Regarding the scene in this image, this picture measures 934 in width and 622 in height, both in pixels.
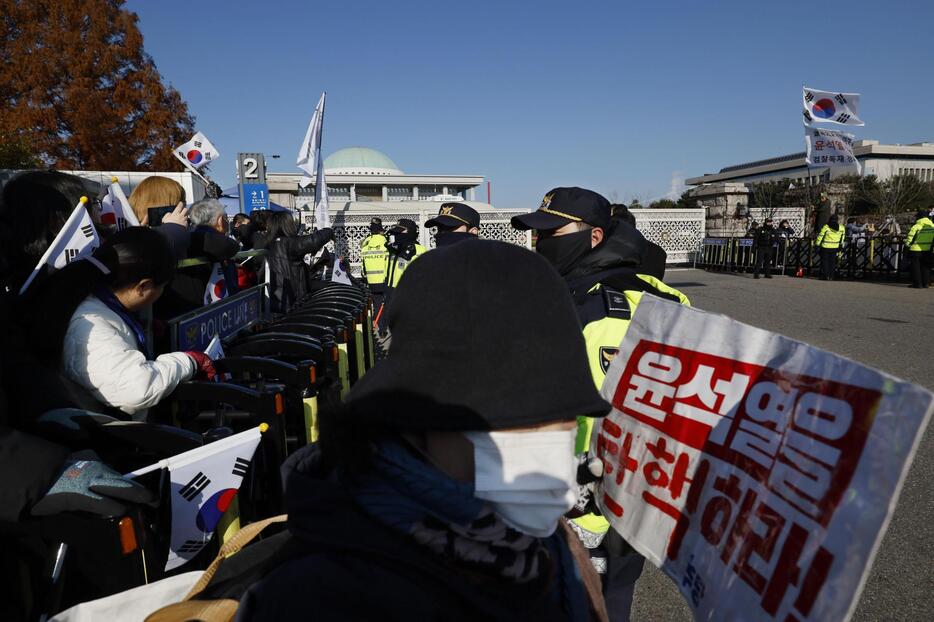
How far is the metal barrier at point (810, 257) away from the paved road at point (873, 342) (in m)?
1.20

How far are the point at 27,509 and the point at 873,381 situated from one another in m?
2.05

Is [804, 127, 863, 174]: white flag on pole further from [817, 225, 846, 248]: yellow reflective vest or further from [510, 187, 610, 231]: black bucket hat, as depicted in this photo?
[510, 187, 610, 231]: black bucket hat

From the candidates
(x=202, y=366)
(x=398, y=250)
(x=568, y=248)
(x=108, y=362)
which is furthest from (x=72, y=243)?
(x=398, y=250)

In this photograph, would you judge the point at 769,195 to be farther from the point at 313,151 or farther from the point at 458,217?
the point at 458,217

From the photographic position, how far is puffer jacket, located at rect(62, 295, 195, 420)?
2.30 m

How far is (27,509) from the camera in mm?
1617

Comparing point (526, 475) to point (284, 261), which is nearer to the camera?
point (526, 475)

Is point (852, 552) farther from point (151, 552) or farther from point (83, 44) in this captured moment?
point (83, 44)

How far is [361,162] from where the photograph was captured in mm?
65562

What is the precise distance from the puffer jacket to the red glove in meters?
0.29

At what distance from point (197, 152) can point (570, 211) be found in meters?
11.3

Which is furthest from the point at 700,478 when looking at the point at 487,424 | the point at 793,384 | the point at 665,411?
the point at 487,424

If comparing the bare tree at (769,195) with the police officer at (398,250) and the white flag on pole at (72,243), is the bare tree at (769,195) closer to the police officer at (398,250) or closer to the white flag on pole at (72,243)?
the police officer at (398,250)

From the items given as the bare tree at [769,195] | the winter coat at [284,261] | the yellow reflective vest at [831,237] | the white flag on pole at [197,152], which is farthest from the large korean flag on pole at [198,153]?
the bare tree at [769,195]
